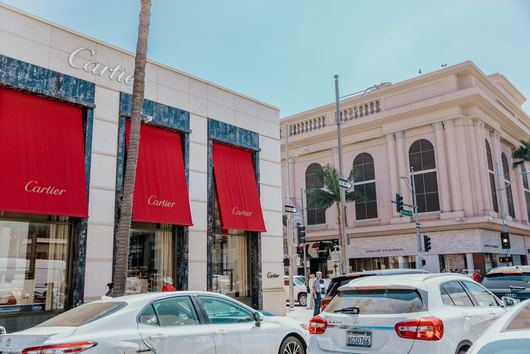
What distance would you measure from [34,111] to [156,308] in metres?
7.67

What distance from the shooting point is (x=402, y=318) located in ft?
19.0

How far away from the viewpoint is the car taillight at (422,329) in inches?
220

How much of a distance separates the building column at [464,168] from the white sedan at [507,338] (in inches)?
1384

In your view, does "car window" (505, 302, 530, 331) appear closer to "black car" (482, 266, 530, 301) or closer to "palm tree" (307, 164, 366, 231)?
"black car" (482, 266, 530, 301)

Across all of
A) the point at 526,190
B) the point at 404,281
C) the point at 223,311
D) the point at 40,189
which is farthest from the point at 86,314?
the point at 526,190

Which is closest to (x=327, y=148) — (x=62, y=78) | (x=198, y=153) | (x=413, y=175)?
(x=413, y=175)

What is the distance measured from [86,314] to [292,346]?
3.66 meters

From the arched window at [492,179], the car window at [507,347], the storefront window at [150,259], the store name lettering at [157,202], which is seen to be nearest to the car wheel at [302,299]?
the storefront window at [150,259]

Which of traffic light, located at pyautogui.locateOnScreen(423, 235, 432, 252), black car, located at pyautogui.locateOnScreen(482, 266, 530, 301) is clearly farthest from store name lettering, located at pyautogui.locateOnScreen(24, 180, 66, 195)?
traffic light, located at pyautogui.locateOnScreen(423, 235, 432, 252)

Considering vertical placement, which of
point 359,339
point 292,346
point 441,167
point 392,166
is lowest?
point 292,346

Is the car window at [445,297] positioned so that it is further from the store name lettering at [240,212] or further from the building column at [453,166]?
the building column at [453,166]

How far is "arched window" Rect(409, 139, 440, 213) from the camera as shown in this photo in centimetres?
3838

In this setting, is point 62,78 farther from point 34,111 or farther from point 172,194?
point 172,194

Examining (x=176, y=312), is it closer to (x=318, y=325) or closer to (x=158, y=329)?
(x=158, y=329)
